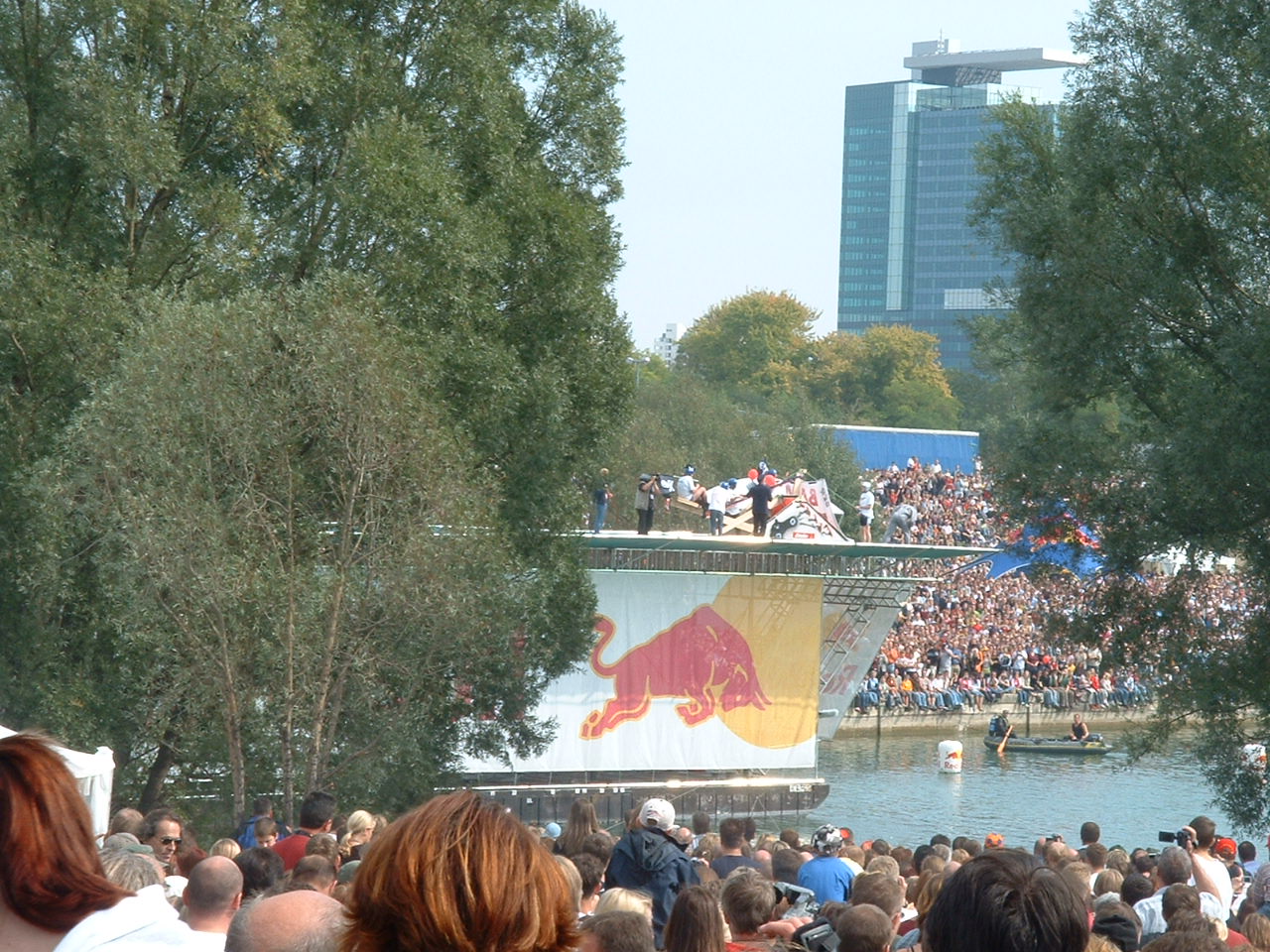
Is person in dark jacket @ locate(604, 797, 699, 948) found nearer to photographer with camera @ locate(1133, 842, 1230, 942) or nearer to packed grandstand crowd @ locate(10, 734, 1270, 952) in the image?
packed grandstand crowd @ locate(10, 734, 1270, 952)

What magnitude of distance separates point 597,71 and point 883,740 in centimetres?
2840

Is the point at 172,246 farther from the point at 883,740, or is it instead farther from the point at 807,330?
the point at 807,330

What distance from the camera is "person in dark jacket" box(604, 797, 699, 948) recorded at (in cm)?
670

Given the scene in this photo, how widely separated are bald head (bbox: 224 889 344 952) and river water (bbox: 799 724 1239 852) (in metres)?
27.4

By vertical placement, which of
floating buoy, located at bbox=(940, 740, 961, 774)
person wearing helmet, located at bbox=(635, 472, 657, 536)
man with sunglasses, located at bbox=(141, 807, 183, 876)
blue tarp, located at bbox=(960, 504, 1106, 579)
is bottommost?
floating buoy, located at bbox=(940, 740, 961, 774)

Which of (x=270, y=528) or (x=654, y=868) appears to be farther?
(x=270, y=528)

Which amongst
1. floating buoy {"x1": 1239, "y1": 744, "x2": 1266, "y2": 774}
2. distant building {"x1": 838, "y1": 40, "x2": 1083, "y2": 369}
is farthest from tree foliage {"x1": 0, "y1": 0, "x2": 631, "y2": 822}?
distant building {"x1": 838, "y1": 40, "x2": 1083, "y2": 369}

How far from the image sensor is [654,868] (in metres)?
6.72

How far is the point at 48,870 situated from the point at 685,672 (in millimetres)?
30201

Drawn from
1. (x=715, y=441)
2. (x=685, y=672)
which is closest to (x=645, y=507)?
(x=685, y=672)

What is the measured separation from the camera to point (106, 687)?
56.5ft

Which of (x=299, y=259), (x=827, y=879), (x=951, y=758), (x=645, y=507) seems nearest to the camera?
(x=827, y=879)

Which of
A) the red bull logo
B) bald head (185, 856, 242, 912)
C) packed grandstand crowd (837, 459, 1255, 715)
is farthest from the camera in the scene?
packed grandstand crowd (837, 459, 1255, 715)

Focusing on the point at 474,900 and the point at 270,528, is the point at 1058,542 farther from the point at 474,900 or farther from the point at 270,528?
the point at 474,900
